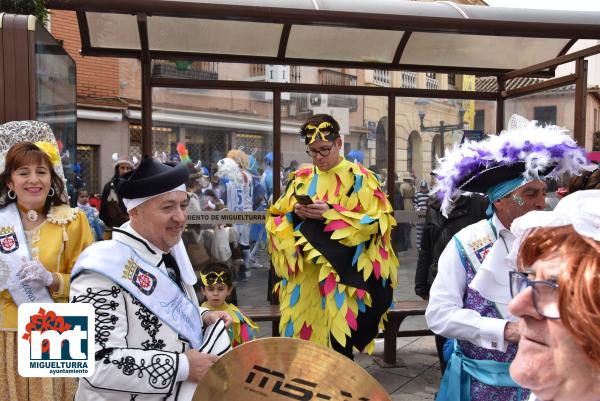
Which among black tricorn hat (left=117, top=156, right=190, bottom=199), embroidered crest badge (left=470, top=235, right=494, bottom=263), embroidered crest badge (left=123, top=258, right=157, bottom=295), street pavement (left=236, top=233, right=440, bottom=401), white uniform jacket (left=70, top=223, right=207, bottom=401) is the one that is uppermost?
black tricorn hat (left=117, top=156, right=190, bottom=199)

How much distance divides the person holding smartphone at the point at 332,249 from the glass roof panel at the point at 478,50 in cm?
216

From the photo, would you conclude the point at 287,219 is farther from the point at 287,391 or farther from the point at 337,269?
the point at 287,391

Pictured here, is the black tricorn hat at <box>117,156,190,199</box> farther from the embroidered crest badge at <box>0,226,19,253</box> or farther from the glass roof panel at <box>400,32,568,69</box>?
the glass roof panel at <box>400,32,568,69</box>

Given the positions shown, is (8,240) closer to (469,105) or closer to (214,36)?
(214,36)

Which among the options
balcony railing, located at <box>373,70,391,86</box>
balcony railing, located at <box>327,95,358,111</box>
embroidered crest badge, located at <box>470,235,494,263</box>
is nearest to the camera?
embroidered crest badge, located at <box>470,235,494,263</box>

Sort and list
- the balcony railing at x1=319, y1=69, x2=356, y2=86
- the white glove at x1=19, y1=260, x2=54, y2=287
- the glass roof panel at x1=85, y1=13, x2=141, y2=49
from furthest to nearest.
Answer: the balcony railing at x1=319, y1=69, x2=356, y2=86, the glass roof panel at x1=85, y1=13, x2=141, y2=49, the white glove at x1=19, y1=260, x2=54, y2=287

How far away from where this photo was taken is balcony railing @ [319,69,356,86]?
5802 millimetres

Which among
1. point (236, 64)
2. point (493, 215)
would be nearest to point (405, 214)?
point (236, 64)

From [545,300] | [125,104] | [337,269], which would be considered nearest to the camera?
[545,300]

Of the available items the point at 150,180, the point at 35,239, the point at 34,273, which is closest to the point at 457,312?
the point at 150,180

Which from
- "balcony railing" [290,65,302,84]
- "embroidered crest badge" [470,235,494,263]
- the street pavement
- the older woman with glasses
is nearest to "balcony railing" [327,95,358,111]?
"balcony railing" [290,65,302,84]

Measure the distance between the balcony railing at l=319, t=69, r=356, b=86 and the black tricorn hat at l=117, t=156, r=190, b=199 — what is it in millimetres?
3638

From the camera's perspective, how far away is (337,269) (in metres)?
3.78

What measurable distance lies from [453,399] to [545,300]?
1536 millimetres
